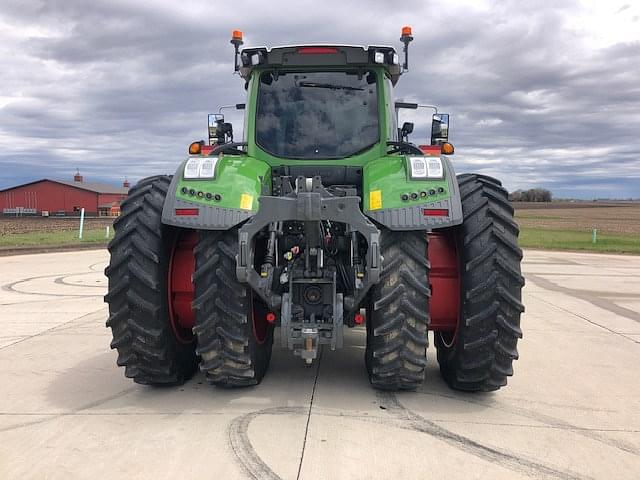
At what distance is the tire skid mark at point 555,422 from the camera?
3473 millimetres

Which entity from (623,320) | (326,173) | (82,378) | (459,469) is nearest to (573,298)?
(623,320)

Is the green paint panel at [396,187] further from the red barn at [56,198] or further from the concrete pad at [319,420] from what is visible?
the red barn at [56,198]

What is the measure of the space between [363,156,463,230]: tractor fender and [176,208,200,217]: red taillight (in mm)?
1212

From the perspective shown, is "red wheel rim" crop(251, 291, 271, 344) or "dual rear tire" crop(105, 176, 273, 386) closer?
"dual rear tire" crop(105, 176, 273, 386)

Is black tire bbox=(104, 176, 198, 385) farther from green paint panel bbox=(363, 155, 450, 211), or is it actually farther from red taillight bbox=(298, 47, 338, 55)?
red taillight bbox=(298, 47, 338, 55)

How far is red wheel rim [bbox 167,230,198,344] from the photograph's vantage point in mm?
4258

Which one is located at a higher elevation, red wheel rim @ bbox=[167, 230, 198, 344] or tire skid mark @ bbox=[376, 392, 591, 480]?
red wheel rim @ bbox=[167, 230, 198, 344]

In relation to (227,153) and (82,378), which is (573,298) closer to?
(227,153)

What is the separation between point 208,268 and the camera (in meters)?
3.89

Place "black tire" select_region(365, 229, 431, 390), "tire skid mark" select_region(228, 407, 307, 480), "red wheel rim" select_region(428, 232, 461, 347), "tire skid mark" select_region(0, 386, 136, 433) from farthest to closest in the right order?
1. "red wheel rim" select_region(428, 232, 461, 347)
2. "black tire" select_region(365, 229, 431, 390)
3. "tire skid mark" select_region(0, 386, 136, 433)
4. "tire skid mark" select_region(228, 407, 307, 480)

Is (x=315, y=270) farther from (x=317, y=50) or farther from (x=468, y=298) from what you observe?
(x=317, y=50)

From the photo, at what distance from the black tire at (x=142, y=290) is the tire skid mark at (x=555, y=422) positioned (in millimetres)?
2102

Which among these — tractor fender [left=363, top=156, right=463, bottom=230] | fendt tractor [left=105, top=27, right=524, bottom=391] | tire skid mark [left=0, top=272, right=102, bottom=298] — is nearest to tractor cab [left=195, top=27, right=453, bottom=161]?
fendt tractor [left=105, top=27, right=524, bottom=391]

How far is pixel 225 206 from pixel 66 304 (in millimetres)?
5689
